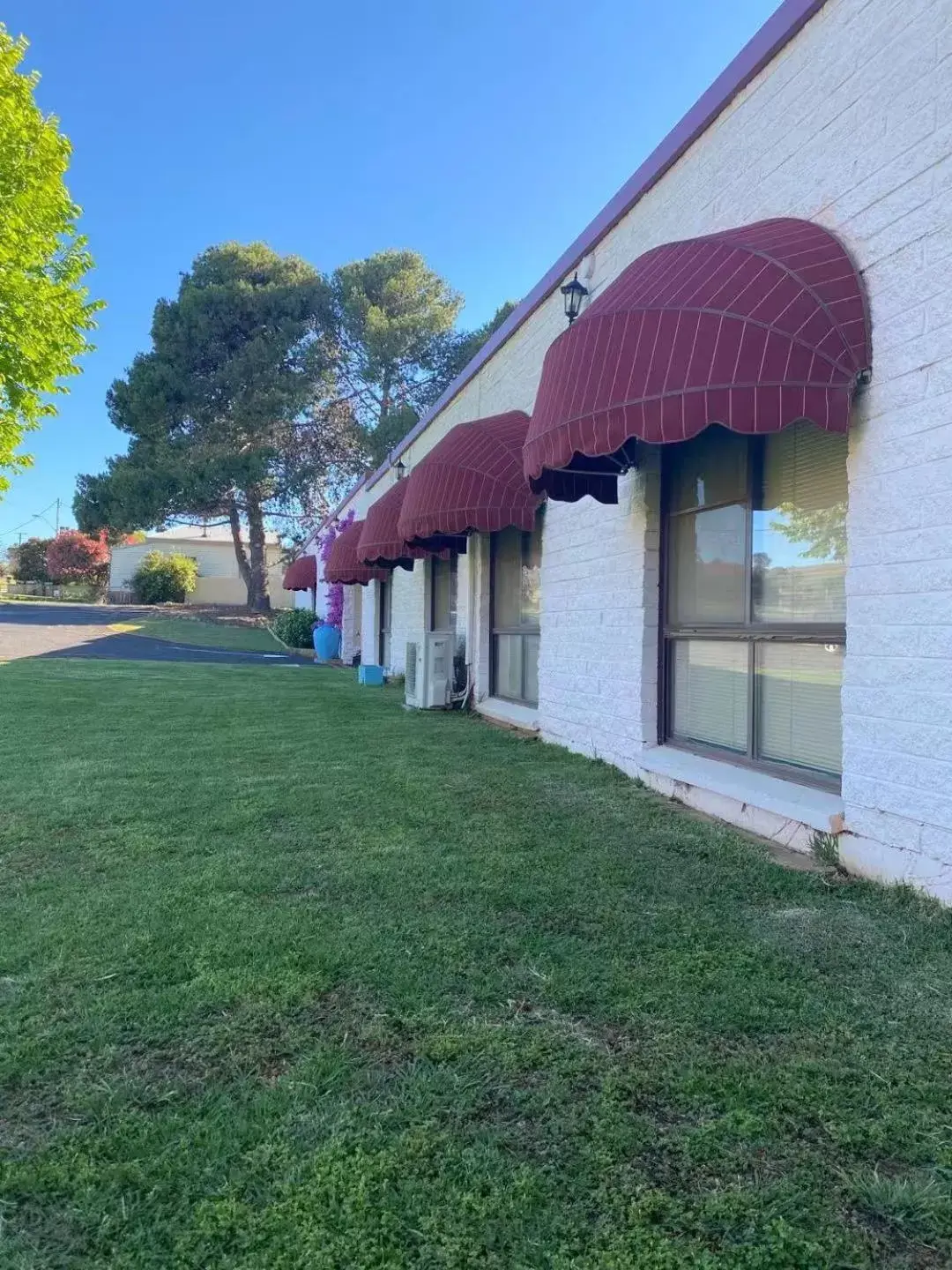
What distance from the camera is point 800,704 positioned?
4738mm

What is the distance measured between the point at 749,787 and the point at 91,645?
19.4 m

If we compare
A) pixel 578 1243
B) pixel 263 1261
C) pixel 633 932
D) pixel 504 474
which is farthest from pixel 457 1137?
pixel 504 474

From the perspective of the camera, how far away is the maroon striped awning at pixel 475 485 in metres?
7.83

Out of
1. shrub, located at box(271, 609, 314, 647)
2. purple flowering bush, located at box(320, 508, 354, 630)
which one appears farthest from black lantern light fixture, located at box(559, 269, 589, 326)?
shrub, located at box(271, 609, 314, 647)

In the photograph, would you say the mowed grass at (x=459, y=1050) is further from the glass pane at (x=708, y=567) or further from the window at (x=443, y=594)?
the window at (x=443, y=594)

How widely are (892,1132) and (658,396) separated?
3.21 meters

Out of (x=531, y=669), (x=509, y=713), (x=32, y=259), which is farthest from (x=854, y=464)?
(x=32, y=259)

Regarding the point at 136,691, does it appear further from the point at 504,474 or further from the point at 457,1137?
the point at 457,1137

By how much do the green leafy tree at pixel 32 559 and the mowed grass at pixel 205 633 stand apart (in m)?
31.9

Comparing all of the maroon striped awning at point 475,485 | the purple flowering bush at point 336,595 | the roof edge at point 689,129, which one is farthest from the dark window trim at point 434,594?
the purple flowering bush at point 336,595

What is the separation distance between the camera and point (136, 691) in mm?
11531

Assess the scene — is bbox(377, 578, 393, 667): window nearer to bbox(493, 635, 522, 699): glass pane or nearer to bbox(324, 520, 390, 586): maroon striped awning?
bbox(324, 520, 390, 586): maroon striped awning

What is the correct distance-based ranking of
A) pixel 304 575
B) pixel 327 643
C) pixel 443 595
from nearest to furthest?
pixel 443 595 < pixel 327 643 < pixel 304 575

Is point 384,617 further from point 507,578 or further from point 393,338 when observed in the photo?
point 393,338
